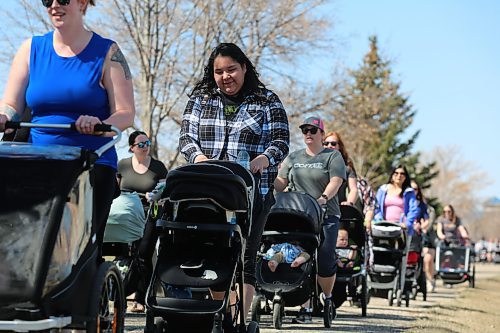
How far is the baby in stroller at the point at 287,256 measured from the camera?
10297 mm

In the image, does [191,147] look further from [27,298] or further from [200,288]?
[27,298]

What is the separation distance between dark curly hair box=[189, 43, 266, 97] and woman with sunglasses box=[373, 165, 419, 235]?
29.2 feet

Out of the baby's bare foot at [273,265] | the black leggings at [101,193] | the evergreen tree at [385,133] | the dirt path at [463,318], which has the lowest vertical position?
the dirt path at [463,318]

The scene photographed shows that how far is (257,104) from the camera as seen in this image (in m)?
7.40

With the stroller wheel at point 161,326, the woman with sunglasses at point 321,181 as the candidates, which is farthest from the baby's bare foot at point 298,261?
the stroller wheel at point 161,326

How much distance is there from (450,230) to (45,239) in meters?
23.1

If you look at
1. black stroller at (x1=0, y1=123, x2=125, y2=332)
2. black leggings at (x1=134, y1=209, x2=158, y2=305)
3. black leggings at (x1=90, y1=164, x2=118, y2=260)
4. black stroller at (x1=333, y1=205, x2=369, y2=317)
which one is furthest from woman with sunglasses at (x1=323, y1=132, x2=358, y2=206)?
black stroller at (x1=0, y1=123, x2=125, y2=332)

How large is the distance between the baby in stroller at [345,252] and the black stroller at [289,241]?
194cm

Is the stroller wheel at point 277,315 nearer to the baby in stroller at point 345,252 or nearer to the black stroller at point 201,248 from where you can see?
the baby in stroller at point 345,252

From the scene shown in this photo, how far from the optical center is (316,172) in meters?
Answer: 11.0

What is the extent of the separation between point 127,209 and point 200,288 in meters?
3.33

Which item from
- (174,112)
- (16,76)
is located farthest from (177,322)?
(174,112)

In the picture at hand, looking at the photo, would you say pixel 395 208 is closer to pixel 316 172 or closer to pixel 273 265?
pixel 316 172

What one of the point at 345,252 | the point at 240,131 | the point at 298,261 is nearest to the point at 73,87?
the point at 240,131
